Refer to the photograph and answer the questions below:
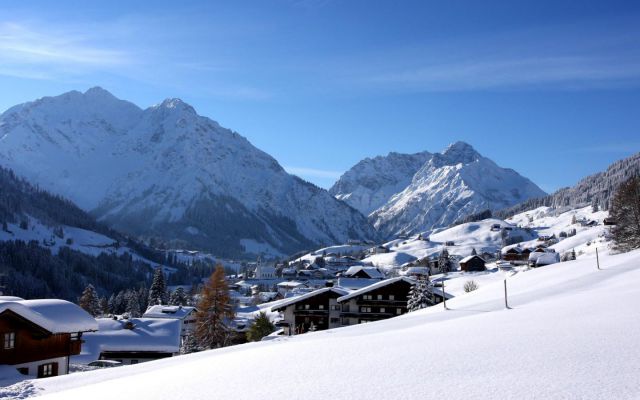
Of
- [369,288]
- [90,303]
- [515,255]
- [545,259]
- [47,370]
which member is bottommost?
[90,303]

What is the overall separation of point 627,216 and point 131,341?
53.7 meters

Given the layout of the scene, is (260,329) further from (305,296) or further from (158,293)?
(158,293)

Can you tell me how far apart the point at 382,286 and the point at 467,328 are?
43193 mm

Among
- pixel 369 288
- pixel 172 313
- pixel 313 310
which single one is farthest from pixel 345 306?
pixel 172 313

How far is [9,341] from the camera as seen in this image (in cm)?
3244

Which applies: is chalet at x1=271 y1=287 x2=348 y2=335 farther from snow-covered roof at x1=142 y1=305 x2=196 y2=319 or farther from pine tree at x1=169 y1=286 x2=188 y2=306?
pine tree at x1=169 y1=286 x2=188 y2=306

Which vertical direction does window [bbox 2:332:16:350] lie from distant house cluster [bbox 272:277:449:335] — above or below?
above

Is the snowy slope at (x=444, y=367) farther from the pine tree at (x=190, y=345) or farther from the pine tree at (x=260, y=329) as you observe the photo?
the pine tree at (x=260, y=329)

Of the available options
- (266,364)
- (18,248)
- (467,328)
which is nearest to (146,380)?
(266,364)

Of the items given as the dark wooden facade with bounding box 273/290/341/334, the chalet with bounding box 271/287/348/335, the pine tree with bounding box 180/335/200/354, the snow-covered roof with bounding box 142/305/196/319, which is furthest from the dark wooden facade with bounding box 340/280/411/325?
the snow-covered roof with bounding box 142/305/196/319

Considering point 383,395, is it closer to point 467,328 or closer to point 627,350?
point 627,350

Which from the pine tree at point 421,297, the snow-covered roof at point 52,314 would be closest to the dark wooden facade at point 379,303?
the pine tree at point 421,297

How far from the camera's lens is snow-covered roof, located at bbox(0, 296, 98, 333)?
32.3 meters

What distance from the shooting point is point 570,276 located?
33.8m
